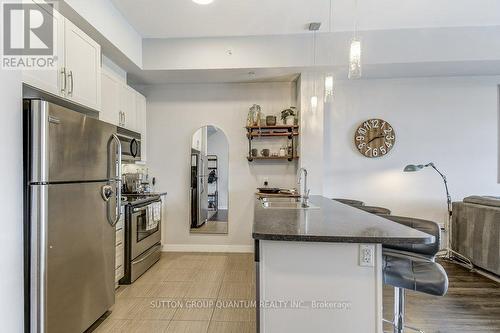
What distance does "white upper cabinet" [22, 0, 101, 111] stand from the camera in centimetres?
201

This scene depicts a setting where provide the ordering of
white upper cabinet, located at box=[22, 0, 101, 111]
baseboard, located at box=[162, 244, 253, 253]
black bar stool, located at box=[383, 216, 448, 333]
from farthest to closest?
baseboard, located at box=[162, 244, 253, 253], white upper cabinet, located at box=[22, 0, 101, 111], black bar stool, located at box=[383, 216, 448, 333]

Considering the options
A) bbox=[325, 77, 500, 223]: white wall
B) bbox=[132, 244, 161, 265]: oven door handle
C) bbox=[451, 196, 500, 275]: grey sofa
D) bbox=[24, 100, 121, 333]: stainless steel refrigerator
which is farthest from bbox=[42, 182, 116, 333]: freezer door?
bbox=[451, 196, 500, 275]: grey sofa

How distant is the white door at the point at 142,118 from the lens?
397 cm

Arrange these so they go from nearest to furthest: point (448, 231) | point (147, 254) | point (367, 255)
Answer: point (367, 255), point (147, 254), point (448, 231)

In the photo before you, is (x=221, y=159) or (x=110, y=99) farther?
(x=221, y=159)

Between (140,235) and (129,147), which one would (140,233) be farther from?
(129,147)

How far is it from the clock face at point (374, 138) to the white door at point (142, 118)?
131 inches

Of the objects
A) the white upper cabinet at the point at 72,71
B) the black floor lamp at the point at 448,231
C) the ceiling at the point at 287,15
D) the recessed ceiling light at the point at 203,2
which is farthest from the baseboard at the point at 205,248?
the recessed ceiling light at the point at 203,2

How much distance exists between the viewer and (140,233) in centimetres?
325

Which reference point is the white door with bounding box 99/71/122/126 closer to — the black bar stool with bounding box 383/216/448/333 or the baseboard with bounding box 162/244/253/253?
the baseboard with bounding box 162/244/253/253

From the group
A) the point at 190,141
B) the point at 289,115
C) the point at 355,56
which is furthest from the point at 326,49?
the point at 190,141

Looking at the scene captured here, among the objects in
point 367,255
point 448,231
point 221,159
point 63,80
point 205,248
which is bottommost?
point 205,248

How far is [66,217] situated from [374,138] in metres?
4.03

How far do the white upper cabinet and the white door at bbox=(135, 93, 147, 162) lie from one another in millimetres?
1266
